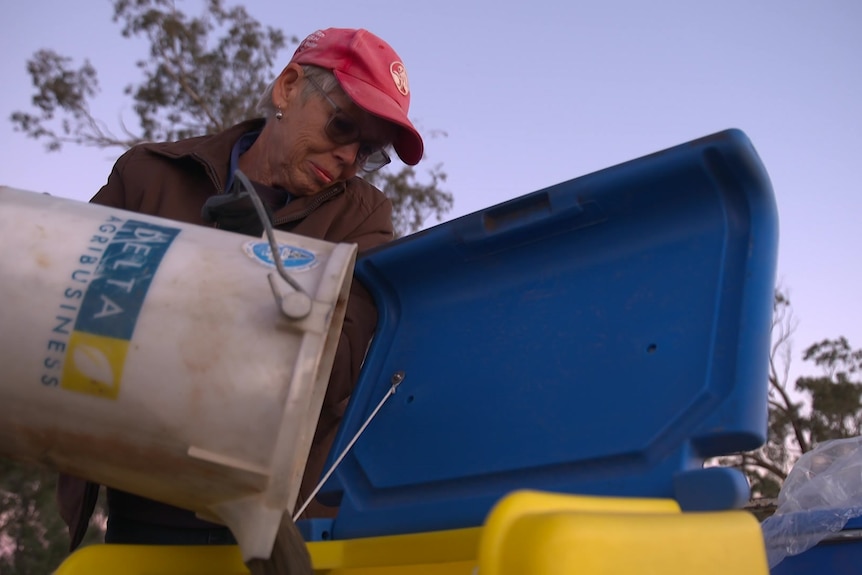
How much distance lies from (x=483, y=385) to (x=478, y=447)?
11cm

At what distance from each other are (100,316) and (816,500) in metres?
1.83

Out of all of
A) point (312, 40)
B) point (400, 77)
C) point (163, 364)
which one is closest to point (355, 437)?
point (163, 364)

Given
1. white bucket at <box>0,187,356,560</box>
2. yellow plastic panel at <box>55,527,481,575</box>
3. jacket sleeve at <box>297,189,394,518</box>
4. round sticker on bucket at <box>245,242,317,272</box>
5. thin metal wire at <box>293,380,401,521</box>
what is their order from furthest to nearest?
jacket sleeve at <box>297,189,394,518</box>
thin metal wire at <box>293,380,401,521</box>
yellow plastic panel at <box>55,527,481,575</box>
round sticker on bucket at <box>245,242,317,272</box>
white bucket at <box>0,187,356,560</box>

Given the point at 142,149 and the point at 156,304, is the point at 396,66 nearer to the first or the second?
the point at 142,149

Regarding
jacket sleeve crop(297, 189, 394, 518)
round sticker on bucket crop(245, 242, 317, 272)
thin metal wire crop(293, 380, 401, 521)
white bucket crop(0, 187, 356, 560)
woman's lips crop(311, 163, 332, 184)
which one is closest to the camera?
white bucket crop(0, 187, 356, 560)

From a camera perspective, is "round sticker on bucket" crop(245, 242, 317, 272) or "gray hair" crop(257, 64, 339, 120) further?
"gray hair" crop(257, 64, 339, 120)

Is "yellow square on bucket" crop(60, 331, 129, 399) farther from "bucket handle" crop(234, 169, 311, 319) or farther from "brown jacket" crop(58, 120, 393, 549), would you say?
"brown jacket" crop(58, 120, 393, 549)

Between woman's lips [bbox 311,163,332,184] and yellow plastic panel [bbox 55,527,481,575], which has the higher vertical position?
woman's lips [bbox 311,163,332,184]

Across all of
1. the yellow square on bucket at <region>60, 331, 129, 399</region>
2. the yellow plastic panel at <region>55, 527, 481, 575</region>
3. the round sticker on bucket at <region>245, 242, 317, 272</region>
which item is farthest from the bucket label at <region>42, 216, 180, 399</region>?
the yellow plastic panel at <region>55, 527, 481, 575</region>

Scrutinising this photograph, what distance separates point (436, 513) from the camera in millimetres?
1480

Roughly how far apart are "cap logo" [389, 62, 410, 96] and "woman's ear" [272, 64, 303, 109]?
21cm

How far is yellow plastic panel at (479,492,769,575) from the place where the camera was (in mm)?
838

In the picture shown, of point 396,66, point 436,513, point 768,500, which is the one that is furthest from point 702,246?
point 768,500

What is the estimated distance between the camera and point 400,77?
1.92 m
